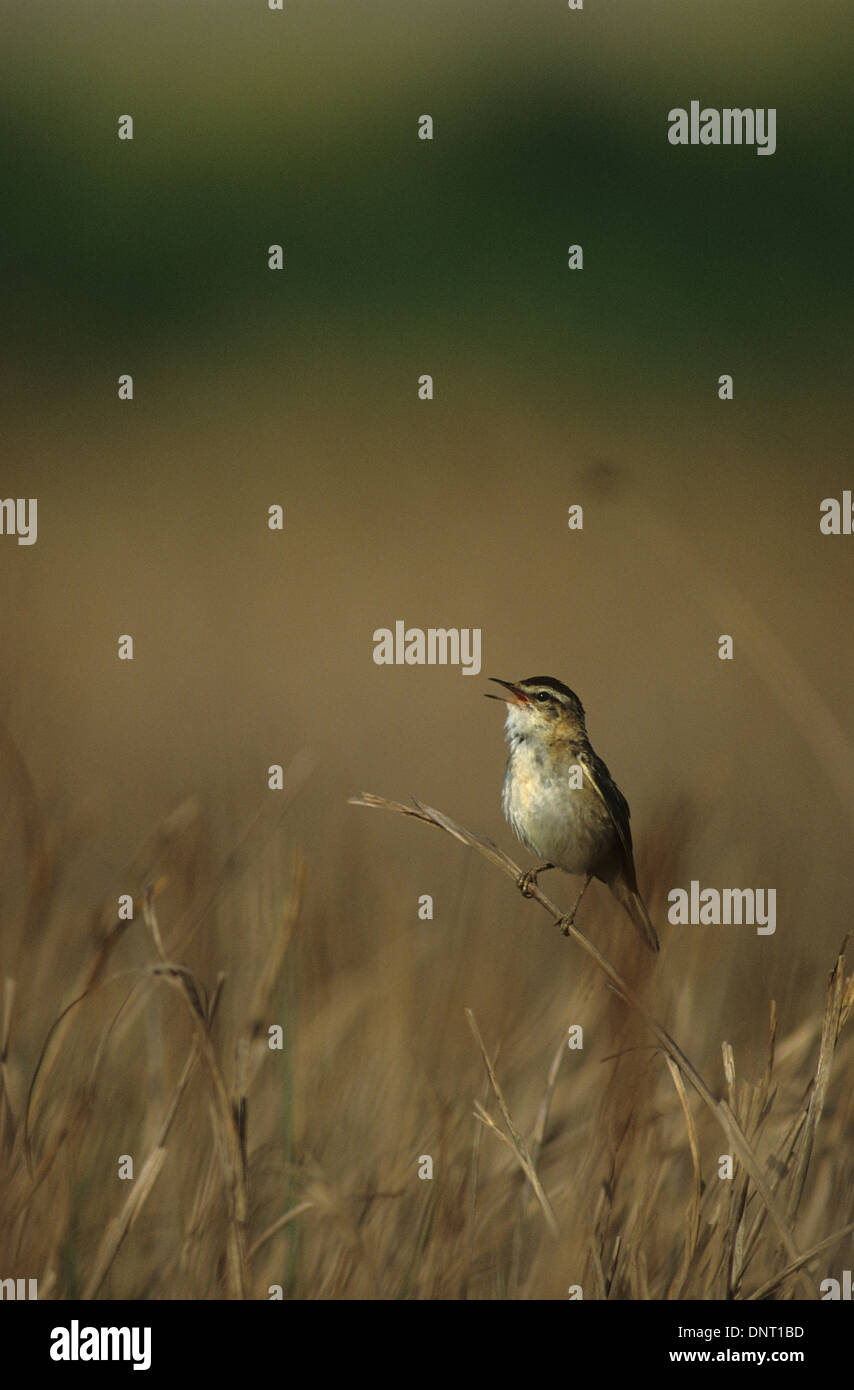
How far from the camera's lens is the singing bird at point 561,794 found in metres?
3.59

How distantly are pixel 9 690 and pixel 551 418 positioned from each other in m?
6.76

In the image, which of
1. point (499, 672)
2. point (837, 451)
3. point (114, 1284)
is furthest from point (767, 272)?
point (114, 1284)

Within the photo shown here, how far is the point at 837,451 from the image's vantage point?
7555 millimetres

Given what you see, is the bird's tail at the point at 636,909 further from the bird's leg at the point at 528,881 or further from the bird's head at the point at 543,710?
the bird's head at the point at 543,710

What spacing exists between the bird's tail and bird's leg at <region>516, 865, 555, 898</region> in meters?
0.21

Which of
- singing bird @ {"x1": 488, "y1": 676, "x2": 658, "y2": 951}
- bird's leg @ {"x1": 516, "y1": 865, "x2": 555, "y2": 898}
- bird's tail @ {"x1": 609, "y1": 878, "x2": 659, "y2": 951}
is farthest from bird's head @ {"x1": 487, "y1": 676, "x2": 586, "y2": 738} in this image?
bird's tail @ {"x1": 609, "y1": 878, "x2": 659, "y2": 951}

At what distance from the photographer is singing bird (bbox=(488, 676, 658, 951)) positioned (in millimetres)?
3588

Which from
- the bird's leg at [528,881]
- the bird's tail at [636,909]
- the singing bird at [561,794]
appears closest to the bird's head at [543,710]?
the singing bird at [561,794]

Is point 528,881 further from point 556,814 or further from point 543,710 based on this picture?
point 543,710

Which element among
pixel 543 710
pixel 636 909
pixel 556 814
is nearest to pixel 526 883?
pixel 636 909

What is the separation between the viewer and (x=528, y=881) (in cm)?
315

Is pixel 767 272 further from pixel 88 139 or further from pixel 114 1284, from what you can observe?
pixel 114 1284

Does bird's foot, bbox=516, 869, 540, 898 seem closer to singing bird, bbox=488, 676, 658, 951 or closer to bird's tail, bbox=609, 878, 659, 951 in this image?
singing bird, bbox=488, 676, 658, 951

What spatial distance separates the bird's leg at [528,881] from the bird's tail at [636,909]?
0.21 m
